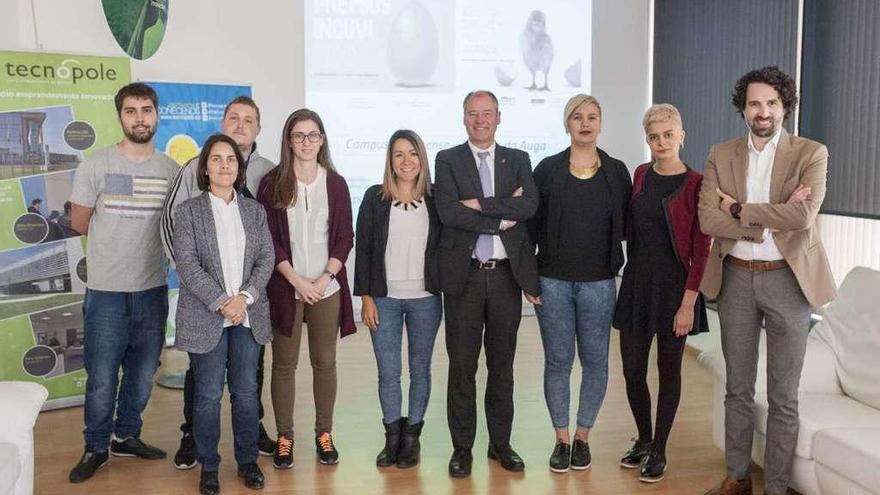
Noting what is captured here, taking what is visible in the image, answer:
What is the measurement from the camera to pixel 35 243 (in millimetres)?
4312

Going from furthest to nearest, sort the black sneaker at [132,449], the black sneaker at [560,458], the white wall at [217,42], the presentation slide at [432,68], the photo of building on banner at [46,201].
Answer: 1. the presentation slide at [432,68]
2. the white wall at [217,42]
3. the photo of building on banner at [46,201]
4. the black sneaker at [132,449]
5. the black sneaker at [560,458]

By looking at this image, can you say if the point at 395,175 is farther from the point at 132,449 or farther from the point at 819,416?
the point at 819,416

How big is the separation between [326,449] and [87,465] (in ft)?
3.25

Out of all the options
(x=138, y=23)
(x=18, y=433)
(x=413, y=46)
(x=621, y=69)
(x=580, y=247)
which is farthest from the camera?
(x=621, y=69)

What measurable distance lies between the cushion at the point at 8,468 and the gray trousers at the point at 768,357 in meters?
2.50

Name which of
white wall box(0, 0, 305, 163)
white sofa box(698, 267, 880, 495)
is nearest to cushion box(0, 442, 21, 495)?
white sofa box(698, 267, 880, 495)

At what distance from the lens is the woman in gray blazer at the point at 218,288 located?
3.10 meters

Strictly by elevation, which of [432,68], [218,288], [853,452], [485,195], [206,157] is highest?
[432,68]

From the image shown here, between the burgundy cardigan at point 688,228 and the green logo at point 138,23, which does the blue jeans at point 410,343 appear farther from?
the green logo at point 138,23

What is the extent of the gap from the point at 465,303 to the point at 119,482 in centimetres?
160

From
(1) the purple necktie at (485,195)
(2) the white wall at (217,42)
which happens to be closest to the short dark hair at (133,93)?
(1) the purple necktie at (485,195)

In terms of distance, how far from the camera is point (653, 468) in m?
3.38

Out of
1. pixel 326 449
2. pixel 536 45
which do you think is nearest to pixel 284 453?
pixel 326 449

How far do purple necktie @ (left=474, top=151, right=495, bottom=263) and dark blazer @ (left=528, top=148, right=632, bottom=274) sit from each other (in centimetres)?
21
